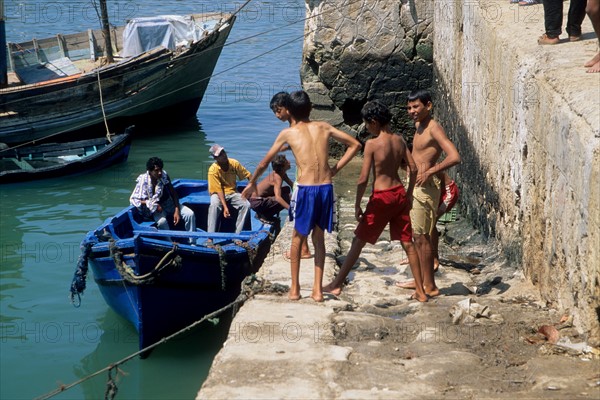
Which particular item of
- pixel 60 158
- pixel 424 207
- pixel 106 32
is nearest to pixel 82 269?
pixel 424 207

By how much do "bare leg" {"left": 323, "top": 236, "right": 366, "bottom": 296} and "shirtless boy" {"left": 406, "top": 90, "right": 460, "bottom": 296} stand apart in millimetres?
457

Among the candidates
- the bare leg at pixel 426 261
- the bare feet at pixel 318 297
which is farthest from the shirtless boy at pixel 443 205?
the bare feet at pixel 318 297

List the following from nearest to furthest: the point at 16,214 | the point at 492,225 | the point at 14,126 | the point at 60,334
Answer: the point at 492,225 → the point at 60,334 → the point at 16,214 → the point at 14,126

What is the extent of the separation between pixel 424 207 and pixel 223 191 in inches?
141

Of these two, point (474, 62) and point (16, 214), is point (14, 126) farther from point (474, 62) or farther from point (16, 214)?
point (474, 62)

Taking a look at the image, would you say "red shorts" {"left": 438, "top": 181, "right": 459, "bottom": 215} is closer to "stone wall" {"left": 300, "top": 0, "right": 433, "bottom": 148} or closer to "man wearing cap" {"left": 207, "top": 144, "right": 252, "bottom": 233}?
"man wearing cap" {"left": 207, "top": 144, "right": 252, "bottom": 233}

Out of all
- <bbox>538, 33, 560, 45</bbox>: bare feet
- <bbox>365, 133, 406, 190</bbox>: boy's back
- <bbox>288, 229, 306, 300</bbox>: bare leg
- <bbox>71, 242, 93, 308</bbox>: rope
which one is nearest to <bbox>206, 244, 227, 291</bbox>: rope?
<bbox>71, 242, 93, 308</bbox>: rope

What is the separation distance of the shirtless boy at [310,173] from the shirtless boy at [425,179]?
620mm

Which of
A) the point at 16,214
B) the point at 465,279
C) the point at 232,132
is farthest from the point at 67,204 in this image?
the point at 465,279

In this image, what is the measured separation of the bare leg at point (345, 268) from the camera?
6.95 m

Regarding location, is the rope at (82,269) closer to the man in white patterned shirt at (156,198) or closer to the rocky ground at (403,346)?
the man in white patterned shirt at (156,198)

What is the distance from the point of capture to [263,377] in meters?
5.23

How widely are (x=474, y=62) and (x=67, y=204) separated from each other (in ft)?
25.2

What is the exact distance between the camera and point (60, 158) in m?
16.1
